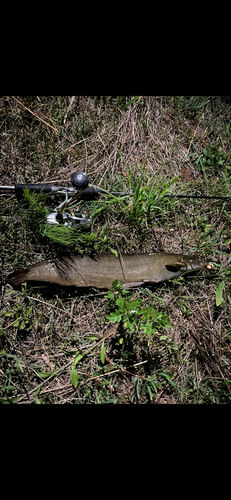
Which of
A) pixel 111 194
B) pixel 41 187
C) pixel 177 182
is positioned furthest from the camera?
pixel 177 182

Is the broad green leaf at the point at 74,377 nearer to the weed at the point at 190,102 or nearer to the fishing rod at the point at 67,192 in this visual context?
the fishing rod at the point at 67,192

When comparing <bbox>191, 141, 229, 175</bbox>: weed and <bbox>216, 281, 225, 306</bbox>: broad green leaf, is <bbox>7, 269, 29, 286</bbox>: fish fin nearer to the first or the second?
<bbox>216, 281, 225, 306</bbox>: broad green leaf

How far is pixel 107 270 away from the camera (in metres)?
3.12

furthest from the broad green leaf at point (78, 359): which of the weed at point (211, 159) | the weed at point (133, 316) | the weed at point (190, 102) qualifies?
the weed at point (190, 102)

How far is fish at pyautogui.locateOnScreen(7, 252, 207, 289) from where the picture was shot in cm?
304

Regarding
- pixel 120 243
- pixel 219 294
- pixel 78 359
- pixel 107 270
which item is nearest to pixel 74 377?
pixel 78 359

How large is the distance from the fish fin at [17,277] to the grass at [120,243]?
0.38 ft

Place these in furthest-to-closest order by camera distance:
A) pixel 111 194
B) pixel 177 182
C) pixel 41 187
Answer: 1. pixel 177 182
2. pixel 111 194
3. pixel 41 187

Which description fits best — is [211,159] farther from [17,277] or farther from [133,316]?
[17,277]
